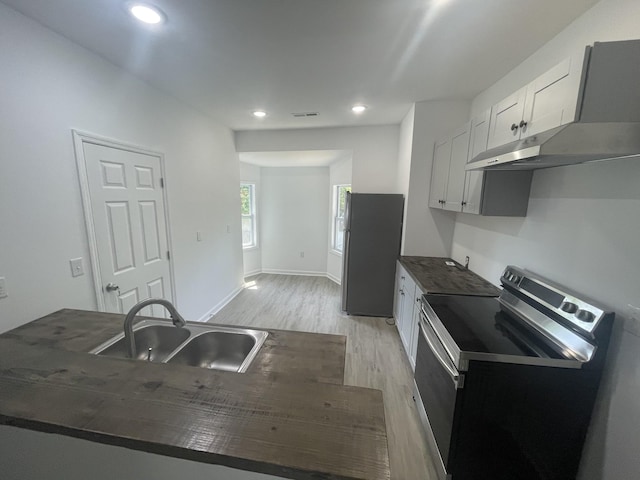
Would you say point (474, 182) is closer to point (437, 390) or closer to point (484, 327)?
point (484, 327)

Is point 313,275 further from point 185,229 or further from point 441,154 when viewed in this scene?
point 441,154

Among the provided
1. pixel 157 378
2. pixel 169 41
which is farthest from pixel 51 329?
pixel 169 41

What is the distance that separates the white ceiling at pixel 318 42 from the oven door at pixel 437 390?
1846 mm

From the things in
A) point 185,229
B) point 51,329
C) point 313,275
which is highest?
point 185,229

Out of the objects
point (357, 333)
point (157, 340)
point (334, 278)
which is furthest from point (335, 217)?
point (157, 340)

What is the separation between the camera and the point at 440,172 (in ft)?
8.51

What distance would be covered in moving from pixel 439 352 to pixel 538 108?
4.64 feet

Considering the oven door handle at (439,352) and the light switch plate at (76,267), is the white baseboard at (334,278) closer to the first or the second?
the oven door handle at (439,352)

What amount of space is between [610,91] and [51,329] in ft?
9.59

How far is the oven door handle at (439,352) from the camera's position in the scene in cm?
127

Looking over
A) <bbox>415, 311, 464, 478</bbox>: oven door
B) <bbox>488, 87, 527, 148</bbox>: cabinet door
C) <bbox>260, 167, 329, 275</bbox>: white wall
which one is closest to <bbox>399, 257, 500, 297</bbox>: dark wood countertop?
<bbox>415, 311, 464, 478</bbox>: oven door

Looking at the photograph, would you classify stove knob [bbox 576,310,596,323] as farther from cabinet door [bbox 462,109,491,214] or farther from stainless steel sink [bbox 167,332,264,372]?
stainless steel sink [bbox 167,332,264,372]

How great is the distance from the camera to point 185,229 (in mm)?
2877

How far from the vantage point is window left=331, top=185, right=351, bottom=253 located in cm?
479
